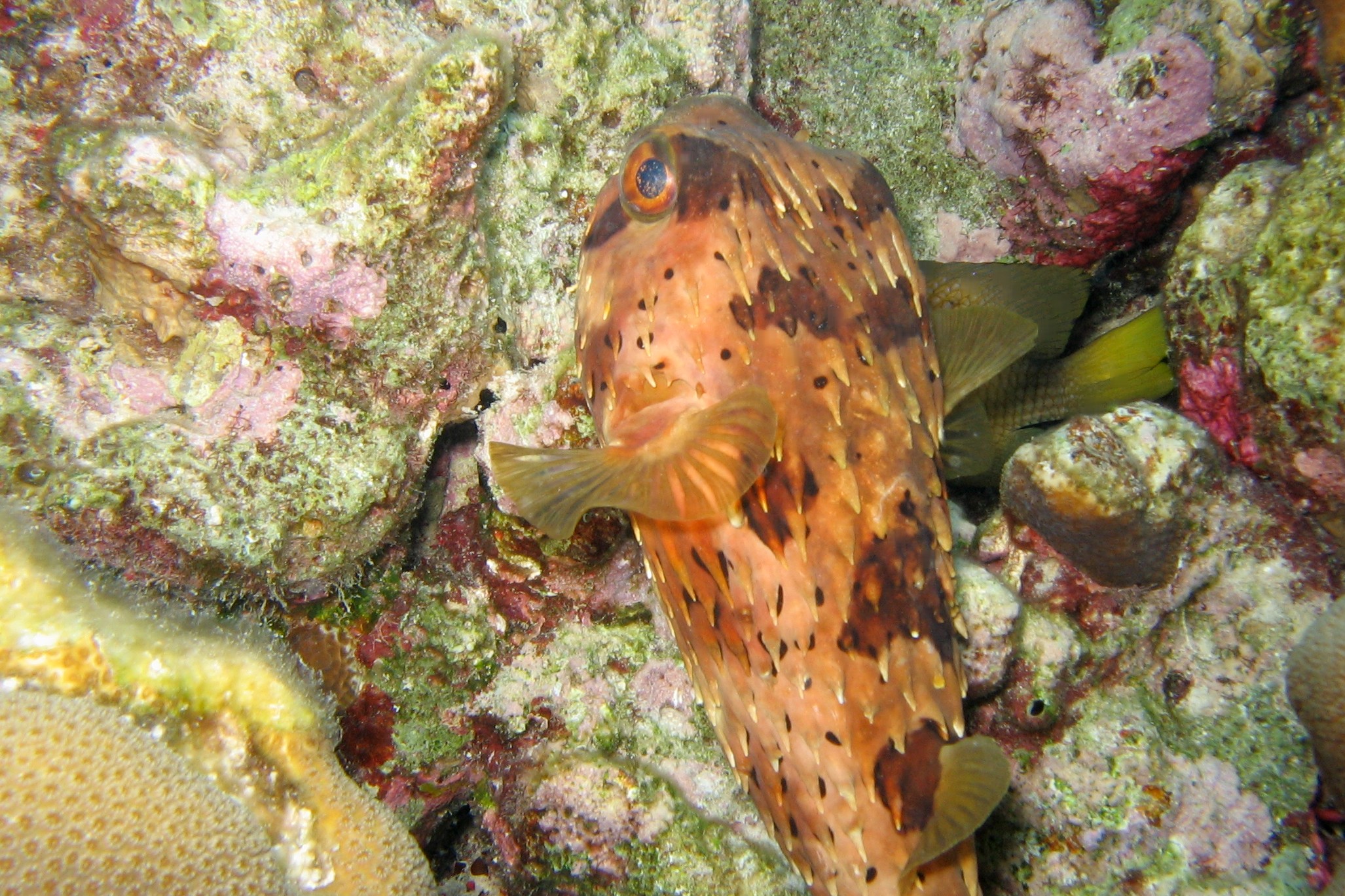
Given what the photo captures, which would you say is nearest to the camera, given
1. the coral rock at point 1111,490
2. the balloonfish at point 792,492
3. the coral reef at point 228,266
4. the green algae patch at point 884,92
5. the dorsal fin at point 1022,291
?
the balloonfish at point 792,492

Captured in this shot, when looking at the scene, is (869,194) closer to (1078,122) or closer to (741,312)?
(741,312)

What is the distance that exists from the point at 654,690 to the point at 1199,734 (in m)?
2.49

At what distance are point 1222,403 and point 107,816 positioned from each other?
4.54 meters

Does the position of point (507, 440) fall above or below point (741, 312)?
below

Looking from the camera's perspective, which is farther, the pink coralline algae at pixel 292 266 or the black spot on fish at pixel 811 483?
the pink coralline algae at pixel 292 266

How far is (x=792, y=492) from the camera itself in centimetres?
205

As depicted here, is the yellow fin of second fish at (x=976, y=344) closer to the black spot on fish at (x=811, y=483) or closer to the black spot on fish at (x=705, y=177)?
the black spot on fish at (x=811, y=483)

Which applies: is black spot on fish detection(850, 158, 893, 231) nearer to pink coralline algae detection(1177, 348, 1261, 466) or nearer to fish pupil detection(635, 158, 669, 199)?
fish pupil detection(635, 158, 669, 199)

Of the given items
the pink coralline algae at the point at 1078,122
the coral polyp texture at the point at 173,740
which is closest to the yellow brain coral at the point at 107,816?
the coral polyp texture at the point at 173,740

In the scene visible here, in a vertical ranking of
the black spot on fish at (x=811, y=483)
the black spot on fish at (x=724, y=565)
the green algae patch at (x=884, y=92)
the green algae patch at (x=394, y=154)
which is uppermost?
the green algae patch at (x=884, y=92)

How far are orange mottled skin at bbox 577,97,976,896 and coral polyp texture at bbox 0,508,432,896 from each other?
5.27 ft

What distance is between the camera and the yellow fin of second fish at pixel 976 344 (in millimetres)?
2451

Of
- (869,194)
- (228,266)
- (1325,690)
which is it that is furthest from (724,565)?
(1325,690)

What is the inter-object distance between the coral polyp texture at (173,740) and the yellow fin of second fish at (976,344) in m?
2.79
